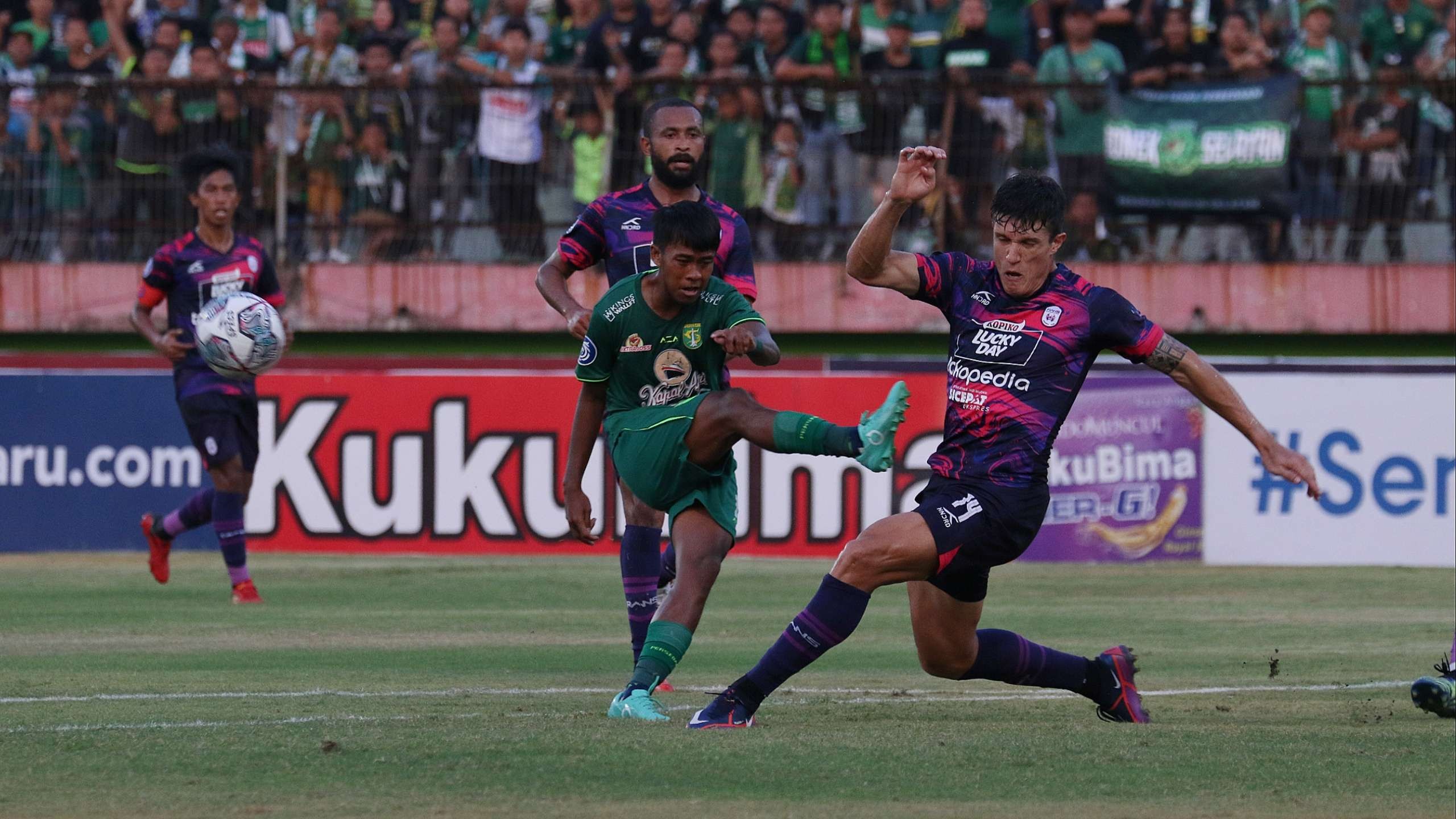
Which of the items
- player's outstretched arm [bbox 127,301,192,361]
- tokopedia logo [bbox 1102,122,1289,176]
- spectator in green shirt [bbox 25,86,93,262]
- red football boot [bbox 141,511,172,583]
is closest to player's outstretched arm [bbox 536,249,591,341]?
player's outstretched arm [bbox 127,301,192,361]

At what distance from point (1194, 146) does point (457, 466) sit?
7.04 m

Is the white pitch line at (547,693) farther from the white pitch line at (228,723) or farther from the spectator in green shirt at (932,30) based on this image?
the spectator in green shirt at (932,30)

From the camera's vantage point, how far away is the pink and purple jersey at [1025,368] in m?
6.76

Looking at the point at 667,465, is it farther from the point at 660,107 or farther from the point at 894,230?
the point at 660,107

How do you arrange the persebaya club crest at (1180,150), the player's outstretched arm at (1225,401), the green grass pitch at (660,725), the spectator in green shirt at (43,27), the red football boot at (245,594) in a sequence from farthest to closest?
the spectator in green shirt at (43,27), the persebaya club crest at (1180,150), the red football boot at (245,594), the player's outstretched arm at (1225,401), the green grass pitch at (660,725)

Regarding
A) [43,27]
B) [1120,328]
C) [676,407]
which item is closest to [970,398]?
[1120,328]

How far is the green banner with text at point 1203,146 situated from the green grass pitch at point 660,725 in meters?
5.33

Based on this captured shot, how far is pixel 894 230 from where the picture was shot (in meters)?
6.68

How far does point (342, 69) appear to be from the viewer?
62.8 feet

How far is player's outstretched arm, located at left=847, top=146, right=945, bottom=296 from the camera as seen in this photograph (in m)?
6.57

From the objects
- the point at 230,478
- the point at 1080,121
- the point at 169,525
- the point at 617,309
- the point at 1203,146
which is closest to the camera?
the point at 617,309

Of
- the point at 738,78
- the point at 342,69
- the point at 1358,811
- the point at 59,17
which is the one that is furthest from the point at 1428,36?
the point at 1358,811

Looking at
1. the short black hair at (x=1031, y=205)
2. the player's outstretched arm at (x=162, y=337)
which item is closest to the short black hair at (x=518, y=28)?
the player's outstretched arm at (x=162, y=337)

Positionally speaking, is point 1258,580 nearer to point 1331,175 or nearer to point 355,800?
point 1331,175
